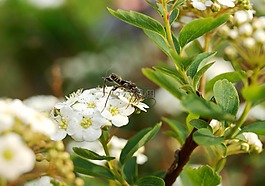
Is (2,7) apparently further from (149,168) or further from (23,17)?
(149,168)

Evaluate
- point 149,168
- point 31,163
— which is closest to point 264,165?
point 149,168

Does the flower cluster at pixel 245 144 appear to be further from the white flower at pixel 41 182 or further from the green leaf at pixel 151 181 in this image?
the white flower at pixel 41 182

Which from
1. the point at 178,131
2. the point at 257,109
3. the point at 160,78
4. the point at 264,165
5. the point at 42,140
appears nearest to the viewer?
Result: the point at 42,140

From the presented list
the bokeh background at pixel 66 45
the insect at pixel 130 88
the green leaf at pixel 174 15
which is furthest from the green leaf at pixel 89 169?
the bokeh background at pixel 66 45

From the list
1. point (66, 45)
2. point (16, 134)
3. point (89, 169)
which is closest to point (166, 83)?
point (89, 169)

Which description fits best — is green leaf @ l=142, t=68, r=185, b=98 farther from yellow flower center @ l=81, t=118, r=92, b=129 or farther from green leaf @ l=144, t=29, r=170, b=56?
yellow flower center @ l=81, t=118, r=92, b=129

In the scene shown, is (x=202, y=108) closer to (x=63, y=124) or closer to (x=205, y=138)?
(x=205, y=138)
